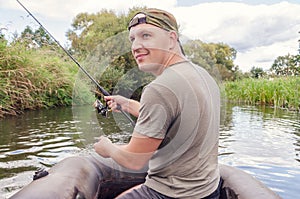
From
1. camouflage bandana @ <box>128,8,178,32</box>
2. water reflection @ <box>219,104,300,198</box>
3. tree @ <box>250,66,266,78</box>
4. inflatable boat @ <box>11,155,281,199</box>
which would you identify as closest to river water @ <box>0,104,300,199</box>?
water reflection @ <box>219,104,300,198</box>

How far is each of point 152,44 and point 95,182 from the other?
43.4 inches

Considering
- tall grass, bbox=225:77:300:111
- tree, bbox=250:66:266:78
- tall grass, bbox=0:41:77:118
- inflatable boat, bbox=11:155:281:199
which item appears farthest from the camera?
tree, bbox=250:66:266:78

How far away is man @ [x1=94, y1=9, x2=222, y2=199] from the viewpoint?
55.2 inches

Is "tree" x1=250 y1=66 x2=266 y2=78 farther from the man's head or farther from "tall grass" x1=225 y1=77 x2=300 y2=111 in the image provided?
the man's head

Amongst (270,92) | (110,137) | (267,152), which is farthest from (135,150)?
(270,92)

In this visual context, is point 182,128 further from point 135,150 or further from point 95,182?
point 95,182

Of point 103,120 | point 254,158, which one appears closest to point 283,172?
point 254,158

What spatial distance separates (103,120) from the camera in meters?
7.53

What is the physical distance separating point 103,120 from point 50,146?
7.95ft

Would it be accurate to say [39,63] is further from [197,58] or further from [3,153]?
[197,58]

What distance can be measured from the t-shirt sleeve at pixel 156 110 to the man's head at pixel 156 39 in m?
0.24

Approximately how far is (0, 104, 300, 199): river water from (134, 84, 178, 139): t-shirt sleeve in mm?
1045

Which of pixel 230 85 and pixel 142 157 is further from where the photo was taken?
pixel 230 85

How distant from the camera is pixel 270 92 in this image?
1524cm
